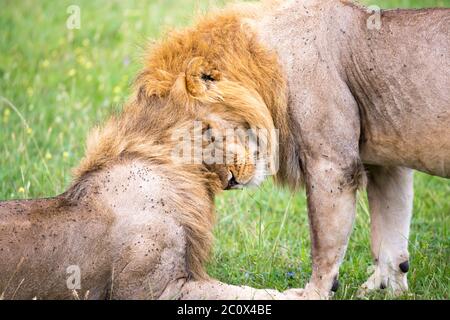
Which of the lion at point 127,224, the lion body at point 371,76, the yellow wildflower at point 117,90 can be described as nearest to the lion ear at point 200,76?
the lion at point 127,224

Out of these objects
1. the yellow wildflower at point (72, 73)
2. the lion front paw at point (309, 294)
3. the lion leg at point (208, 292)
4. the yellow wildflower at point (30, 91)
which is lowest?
the lion front paw at point (309, 294)

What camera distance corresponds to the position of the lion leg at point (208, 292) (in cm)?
384

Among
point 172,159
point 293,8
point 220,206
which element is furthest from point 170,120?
point 220,206

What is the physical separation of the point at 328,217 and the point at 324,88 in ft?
2.00

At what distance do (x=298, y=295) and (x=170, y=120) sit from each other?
102cm

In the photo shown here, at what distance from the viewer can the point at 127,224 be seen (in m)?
3.83

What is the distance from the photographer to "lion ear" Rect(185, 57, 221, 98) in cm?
408

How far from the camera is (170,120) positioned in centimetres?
407

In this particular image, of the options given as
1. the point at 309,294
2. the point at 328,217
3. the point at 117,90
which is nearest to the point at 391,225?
the point at 328,217

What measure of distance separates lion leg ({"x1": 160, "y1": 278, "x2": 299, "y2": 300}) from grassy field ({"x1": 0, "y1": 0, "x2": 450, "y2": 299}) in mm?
671

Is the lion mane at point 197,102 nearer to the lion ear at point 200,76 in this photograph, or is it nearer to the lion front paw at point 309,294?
the lion ear at point 200,76

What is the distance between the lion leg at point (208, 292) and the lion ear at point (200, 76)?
88cm

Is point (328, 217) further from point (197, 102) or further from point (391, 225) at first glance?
point (197, 102)
